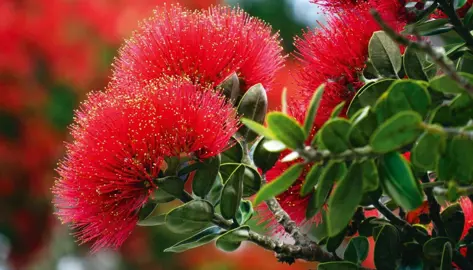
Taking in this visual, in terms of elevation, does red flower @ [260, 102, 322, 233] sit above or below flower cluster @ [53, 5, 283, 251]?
below

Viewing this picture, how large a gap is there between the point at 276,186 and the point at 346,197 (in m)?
0.05

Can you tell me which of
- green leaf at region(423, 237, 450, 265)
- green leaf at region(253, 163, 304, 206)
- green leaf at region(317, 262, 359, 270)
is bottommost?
green leaf at region(423, 237, 450, 265)

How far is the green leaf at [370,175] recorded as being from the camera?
0.51m

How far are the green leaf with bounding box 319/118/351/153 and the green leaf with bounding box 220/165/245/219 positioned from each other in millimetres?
184

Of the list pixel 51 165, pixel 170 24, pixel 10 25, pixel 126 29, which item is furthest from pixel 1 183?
Result: pixel 170 24

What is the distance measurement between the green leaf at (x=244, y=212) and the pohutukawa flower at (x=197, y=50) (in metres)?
0.14

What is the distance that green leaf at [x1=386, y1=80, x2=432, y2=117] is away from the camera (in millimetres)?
521

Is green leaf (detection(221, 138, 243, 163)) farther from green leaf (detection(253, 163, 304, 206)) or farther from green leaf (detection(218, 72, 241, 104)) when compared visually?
green leaf (detection(253, 163, 304, 206))

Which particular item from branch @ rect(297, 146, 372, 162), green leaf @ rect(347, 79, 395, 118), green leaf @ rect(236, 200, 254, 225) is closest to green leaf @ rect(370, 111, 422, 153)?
branch @ rect(297, 146, 372, 162)

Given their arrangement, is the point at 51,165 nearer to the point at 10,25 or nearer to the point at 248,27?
the point at 10,25

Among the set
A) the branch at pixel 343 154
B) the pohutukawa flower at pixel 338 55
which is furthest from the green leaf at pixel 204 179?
the branch at pixel 343 154

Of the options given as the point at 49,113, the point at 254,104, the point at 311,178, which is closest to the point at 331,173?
the point at 311,178

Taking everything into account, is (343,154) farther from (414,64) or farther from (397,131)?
(414,64)

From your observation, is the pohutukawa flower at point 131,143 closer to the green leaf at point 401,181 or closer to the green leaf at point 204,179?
the green leaf at point 204,179
